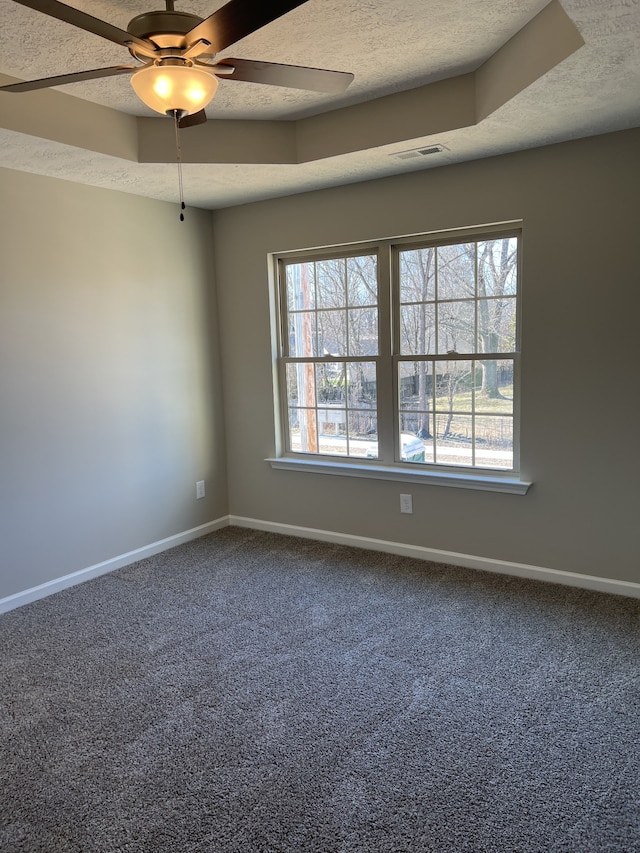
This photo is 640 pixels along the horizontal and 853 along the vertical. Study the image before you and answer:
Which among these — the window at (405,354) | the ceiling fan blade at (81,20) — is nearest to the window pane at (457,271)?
the window at (405,354)

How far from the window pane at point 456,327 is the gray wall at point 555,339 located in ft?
1.19

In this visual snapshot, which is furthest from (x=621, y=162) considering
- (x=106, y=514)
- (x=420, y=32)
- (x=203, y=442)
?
(x=106, y=514)

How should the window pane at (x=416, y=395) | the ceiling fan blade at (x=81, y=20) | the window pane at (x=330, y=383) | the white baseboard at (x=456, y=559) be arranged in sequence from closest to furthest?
the ceiling fan blade at (x=81, y=20), the white baseboard at (x=456, y=559), the window pane at (x=416, y=395), the window pane at (x=330, y=383)

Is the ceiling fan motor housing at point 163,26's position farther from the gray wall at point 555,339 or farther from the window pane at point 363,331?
the window pane at point 363,331

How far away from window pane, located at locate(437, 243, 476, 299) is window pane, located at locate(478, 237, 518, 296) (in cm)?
5

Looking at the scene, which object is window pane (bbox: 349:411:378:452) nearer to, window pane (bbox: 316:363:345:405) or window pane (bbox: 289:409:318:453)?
window pane (bbox: 316:363:345:405)

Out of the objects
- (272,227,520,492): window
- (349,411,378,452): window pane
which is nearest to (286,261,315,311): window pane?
(272,227,520,492): window

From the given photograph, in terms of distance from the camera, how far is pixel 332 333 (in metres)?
4.07

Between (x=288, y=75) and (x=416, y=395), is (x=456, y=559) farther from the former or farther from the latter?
(x=288, y=75)

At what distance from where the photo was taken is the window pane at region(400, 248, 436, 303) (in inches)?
143

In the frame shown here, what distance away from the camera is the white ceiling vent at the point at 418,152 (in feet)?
10.0

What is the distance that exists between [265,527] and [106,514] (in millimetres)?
1215

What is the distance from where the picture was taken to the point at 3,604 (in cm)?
320

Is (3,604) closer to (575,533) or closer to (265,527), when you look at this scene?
(265,527)
